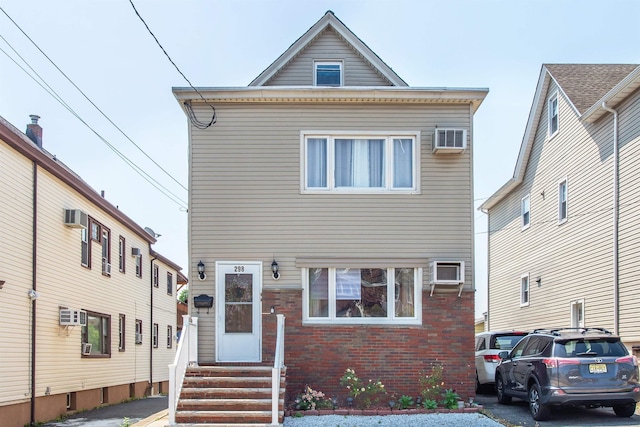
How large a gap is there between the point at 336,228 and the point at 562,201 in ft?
31.6

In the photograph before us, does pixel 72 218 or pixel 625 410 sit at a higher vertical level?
pixel 72 218

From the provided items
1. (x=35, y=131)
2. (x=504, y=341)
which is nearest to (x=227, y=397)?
(x=504, y=341)

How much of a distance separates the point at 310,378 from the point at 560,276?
33.9ft

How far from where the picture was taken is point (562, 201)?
1983 cm

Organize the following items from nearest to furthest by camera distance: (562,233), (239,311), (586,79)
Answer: (239,311) → (562,233) → (586,79)

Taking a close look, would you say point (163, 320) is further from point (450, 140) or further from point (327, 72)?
point (450, 140)

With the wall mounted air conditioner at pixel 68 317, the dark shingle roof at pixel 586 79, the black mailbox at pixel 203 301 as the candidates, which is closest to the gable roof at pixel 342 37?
the black mailbox at pixel 203 301

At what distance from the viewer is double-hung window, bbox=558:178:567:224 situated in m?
19.6

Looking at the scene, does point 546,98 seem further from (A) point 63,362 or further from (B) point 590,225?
(A) point 63,362

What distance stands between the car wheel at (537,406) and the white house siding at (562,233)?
588cm

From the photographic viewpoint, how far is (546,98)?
837 inches

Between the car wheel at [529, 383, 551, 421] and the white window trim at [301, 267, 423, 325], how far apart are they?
235cm

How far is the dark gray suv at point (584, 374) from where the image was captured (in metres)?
10.8

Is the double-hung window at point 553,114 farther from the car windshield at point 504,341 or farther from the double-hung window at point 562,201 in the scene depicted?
the car windshield at point 504,341
